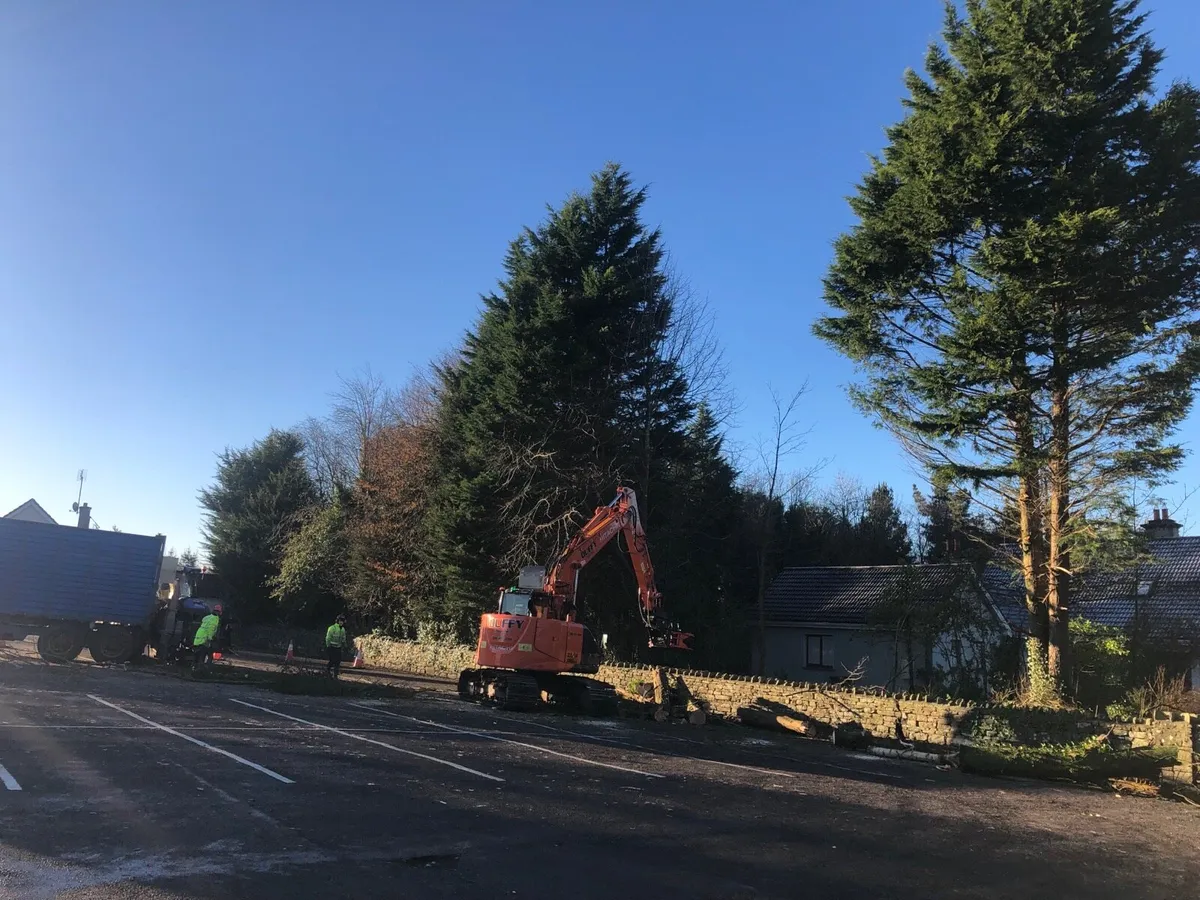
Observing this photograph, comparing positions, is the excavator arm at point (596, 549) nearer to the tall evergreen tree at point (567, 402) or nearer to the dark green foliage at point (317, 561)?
the tall evergreen tree at point (567, 402)

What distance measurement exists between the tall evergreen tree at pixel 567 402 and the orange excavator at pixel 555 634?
6.31 metres

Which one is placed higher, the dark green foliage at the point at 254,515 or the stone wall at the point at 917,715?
the dark green foliage at the point at 254,515

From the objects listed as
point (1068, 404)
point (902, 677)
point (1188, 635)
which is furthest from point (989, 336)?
point (902, 677)

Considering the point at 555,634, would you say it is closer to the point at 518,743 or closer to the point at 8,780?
the point at 518,743

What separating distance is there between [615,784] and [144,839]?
5472mm

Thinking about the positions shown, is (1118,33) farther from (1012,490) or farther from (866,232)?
(1012,490)

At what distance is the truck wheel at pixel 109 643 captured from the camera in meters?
→ 24.6

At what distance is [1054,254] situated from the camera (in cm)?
1600

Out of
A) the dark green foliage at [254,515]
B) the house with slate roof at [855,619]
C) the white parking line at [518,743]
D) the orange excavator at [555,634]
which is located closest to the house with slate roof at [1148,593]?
the house with slate roof at [855,619]

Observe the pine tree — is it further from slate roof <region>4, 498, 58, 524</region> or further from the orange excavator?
slate roof <region>4, 498, 58, 524</region>

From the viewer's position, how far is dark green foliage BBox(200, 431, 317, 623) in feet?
154

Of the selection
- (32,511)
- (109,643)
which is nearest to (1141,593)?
(109,643)

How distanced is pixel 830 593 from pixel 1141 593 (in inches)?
396

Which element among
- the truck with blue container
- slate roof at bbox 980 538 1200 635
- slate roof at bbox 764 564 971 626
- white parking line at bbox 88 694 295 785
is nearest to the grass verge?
slate roof at bbox 980 538 1200 635
